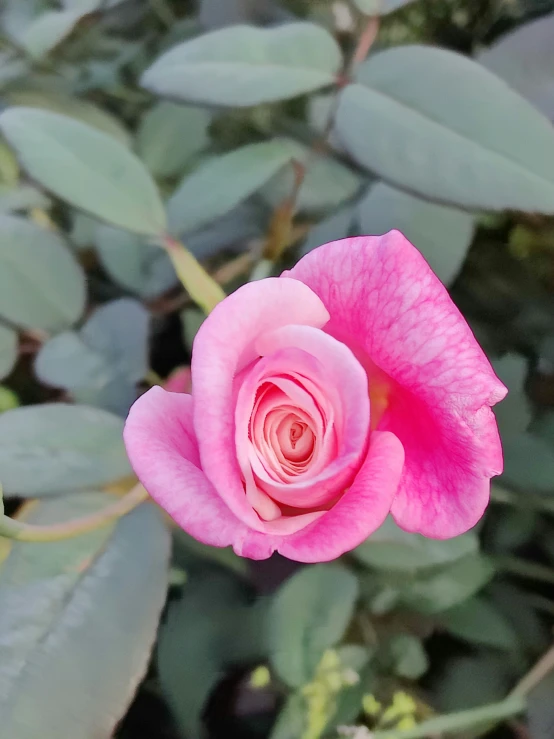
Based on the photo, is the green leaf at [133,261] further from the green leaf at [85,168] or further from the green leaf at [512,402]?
the green leaf at [512,402]

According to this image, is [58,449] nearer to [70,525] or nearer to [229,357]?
[70,525]

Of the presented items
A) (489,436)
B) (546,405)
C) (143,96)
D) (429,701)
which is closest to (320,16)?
(143,96)

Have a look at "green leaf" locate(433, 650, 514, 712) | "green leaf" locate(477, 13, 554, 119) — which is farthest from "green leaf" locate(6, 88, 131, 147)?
"green leaf" locate(433, 650, 514, 712)

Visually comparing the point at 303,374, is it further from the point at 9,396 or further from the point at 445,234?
the point at 9,396

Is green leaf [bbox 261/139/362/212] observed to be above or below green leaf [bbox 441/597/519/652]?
above

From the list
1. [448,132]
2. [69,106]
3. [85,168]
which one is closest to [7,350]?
[85,168]

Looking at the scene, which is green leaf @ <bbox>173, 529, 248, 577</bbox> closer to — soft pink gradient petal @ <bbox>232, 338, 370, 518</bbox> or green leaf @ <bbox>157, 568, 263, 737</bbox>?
green leaf @ <bbox>157, 568, 263, 737</bbox>

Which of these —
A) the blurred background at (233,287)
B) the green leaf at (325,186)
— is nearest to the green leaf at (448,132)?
the blurred background at (233,287)
